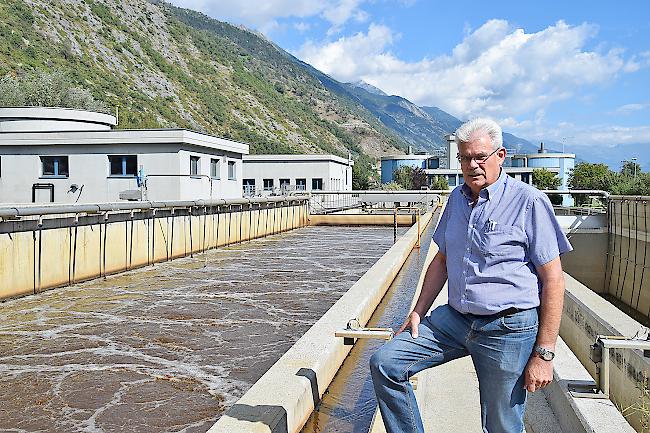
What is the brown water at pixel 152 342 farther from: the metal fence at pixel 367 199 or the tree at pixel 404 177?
the tree at pixel 404 177

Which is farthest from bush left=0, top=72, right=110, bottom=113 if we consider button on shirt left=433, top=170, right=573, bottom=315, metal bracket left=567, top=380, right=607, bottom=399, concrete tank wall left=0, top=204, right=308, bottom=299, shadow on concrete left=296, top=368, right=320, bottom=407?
button on shirt left=433, top=170, right=573, bottom=315

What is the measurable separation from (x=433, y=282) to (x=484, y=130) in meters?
0.84

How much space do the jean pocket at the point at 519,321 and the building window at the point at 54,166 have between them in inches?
1204

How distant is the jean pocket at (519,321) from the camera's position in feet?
10.6

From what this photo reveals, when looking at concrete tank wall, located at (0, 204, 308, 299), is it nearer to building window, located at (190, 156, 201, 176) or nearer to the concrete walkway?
building window, located at (190, 156, 201, 176)

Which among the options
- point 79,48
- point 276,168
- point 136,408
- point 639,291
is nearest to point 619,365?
point 136,408

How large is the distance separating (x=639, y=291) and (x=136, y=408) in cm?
2380

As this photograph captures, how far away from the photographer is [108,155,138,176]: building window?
3123 cm

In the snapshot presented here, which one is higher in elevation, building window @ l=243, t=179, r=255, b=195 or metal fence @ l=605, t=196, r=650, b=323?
building window @ l=243, t=179, r=255, b=195

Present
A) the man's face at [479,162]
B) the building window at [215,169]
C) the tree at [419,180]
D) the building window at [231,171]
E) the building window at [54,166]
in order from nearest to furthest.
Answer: the man's face at [479,162]
the building window at [54,166]
the building window at [215,169]
the building window at [231,171]
the tree at [419,180]

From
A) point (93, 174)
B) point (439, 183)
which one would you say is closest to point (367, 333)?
point (93, 174)

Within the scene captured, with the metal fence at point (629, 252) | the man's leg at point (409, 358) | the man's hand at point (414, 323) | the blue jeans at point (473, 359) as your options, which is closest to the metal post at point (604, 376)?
the blue jeans at point (473, 359)

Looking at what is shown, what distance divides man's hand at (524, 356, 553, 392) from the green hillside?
70.3 m

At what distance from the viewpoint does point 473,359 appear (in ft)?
11.2
